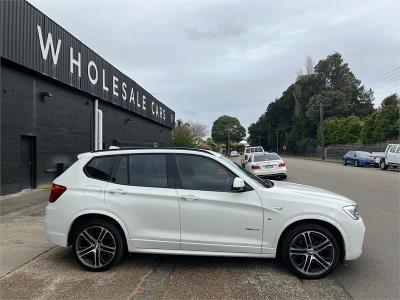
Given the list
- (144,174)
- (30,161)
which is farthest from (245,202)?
(30,161)

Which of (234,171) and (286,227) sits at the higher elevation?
(234,171)

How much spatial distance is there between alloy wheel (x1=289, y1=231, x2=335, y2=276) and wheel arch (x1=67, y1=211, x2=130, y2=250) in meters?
2.23

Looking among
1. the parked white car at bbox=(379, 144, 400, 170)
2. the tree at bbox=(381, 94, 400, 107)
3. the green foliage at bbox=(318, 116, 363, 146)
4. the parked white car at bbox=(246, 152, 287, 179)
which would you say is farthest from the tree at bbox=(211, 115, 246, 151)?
the parked white car at bbox=(246, 152, 287, 179)

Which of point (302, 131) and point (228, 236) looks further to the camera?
point (302, 131)

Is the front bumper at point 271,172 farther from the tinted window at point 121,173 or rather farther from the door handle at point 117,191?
the door handle at point 117,191

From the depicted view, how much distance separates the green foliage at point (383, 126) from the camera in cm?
4497

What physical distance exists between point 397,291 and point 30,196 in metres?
11.8

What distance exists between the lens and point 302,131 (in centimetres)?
8988

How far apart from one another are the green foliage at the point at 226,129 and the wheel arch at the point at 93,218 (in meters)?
134

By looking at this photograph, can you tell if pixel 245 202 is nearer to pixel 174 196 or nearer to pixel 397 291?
pixel 174 196

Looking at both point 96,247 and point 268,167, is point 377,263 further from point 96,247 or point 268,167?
point 268,167

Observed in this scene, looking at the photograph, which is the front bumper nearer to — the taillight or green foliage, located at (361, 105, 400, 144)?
the taillight

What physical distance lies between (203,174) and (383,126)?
45.7m

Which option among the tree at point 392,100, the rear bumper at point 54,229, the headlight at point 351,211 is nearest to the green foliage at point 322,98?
the tree at point 392,100
